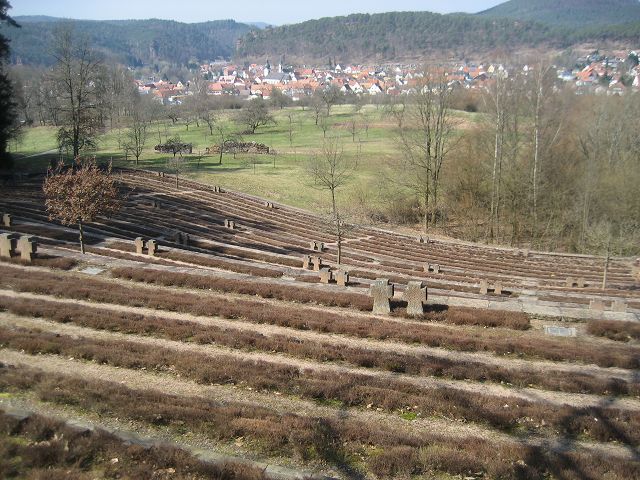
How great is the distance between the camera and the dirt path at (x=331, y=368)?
11752 mm

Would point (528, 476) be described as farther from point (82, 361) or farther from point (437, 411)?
point (82, 361)

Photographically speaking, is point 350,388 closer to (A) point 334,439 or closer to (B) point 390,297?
(A) point 334,439

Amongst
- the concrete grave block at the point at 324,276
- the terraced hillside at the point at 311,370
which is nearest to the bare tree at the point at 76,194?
the terraced hillside at the point at 311,370

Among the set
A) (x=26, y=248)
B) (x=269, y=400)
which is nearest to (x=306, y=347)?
(x=269, y=400)

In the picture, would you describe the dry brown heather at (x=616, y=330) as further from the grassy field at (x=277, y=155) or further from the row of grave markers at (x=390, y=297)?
the grassy field at (x=277, y=155)

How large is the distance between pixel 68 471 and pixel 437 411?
690 cm

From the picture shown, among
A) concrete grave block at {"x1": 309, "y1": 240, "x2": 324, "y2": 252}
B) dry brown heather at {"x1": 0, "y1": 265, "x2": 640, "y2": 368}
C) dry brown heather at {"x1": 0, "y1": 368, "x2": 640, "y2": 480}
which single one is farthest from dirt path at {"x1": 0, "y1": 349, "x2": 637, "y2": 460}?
concrete grave block at {"x1": 309, "y1": 240, "x2": 324, "y2": 252}

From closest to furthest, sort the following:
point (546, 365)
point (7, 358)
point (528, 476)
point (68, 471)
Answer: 1. point (68, 471)
2. point (528, 476)
3. point (7, 358)
4. point (546, 365)

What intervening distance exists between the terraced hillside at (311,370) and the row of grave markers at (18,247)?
50 centimetres

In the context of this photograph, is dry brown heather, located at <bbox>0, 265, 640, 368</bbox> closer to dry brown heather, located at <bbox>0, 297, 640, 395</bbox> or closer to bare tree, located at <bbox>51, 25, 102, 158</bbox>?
dry brown heather, located at <bbox>0, 297, 640, 395</bbox>

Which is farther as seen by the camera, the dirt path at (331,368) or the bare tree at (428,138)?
the bare tree at (428,138)

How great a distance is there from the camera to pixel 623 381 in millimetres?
12336

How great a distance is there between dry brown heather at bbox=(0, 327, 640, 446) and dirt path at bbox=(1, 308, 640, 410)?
46cm

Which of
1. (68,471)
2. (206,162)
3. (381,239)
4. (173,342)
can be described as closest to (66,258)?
(173,342)
